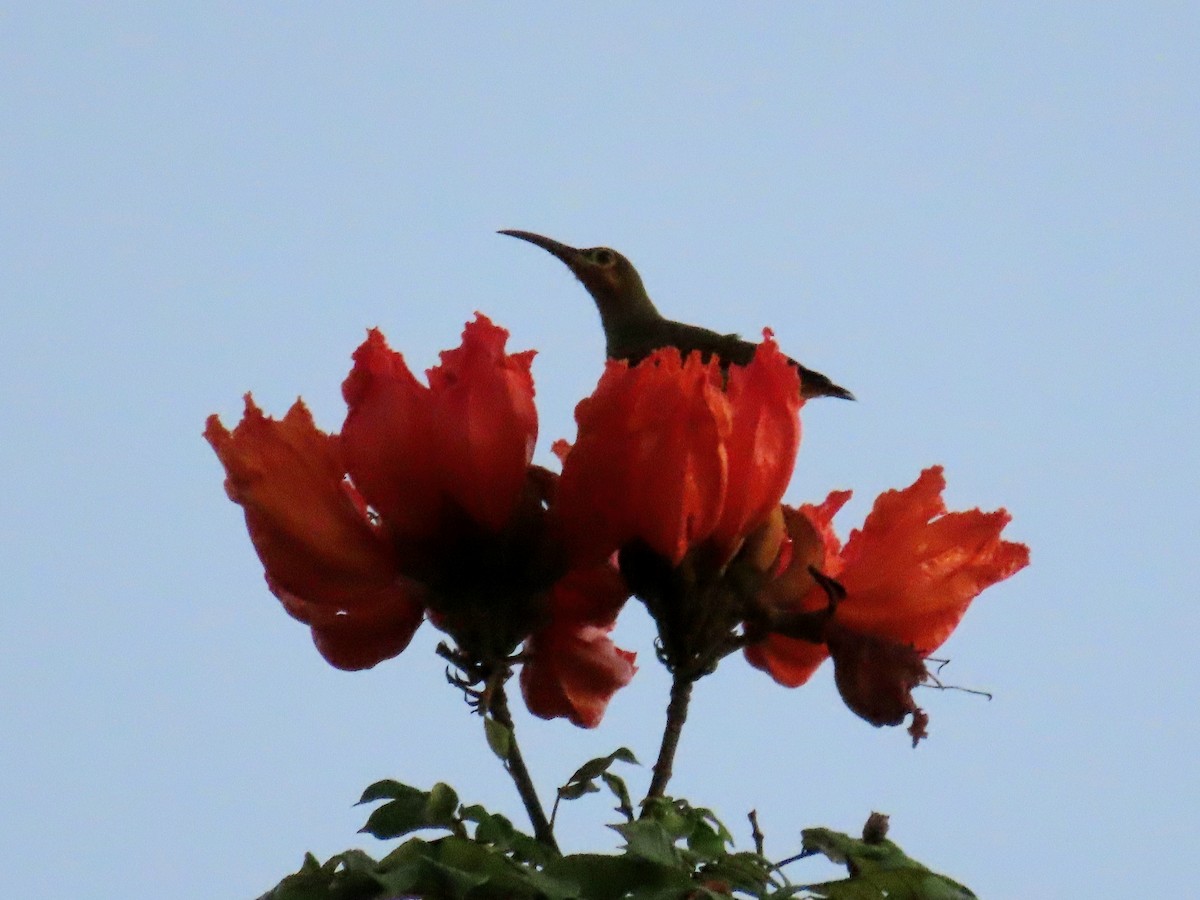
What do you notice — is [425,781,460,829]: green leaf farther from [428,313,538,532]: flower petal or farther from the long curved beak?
the long curved beak

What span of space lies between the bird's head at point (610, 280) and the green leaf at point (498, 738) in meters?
3.18

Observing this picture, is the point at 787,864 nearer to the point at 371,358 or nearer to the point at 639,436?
the point at 639,436

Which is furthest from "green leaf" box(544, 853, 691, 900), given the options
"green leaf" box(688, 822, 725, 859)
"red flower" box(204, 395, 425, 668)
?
"red flower" box(204, 395, 425, 668)

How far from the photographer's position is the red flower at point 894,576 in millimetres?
1868

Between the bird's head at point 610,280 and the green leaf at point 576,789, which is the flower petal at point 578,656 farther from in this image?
the bird's head at point 610,280

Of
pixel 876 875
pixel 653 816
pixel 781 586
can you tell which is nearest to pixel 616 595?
pixel 781 586

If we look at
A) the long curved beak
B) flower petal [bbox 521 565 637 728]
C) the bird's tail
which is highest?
the long curved beak

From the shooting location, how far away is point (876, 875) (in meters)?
1.63

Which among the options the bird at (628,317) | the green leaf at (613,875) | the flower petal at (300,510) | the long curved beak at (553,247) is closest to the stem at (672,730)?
the green leaf at (613,875)

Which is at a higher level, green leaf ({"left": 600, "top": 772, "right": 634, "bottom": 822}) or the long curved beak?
the long curved beak

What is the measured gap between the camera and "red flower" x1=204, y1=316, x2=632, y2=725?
72.4 inches

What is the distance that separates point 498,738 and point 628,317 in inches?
134

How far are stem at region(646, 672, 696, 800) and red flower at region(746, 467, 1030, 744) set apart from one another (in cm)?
13

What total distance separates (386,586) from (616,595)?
0.27m
